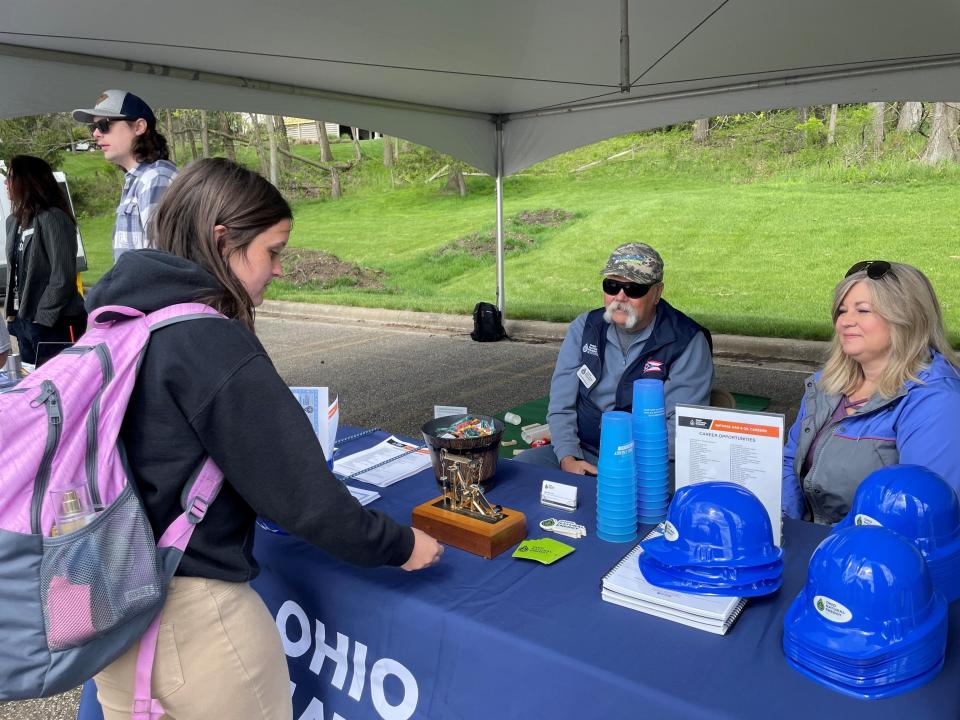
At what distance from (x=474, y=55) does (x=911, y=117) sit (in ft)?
51.9

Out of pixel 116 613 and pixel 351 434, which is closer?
pixel 116 613

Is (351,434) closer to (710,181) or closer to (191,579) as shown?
(191,579)

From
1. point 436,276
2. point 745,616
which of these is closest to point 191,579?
point 745,616

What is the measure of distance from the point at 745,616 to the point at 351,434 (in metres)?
1.63

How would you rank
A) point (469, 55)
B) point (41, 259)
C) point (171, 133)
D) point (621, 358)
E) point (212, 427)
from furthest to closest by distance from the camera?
point (171, 133), point (469, 55), point (41, 259), point (621, 358), point (212, 427)

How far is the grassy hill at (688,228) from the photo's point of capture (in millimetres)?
12031

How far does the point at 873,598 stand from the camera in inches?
38.2

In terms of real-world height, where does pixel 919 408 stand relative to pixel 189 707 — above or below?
above

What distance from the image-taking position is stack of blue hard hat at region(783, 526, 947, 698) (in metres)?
0.97

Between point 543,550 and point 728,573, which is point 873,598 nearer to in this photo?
point 728,573

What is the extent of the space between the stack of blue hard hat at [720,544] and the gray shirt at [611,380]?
4.38 ft

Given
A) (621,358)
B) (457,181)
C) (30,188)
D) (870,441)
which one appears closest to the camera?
(870,441)

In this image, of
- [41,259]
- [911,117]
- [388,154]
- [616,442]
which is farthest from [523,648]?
[388,154]

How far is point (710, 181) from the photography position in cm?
1759
